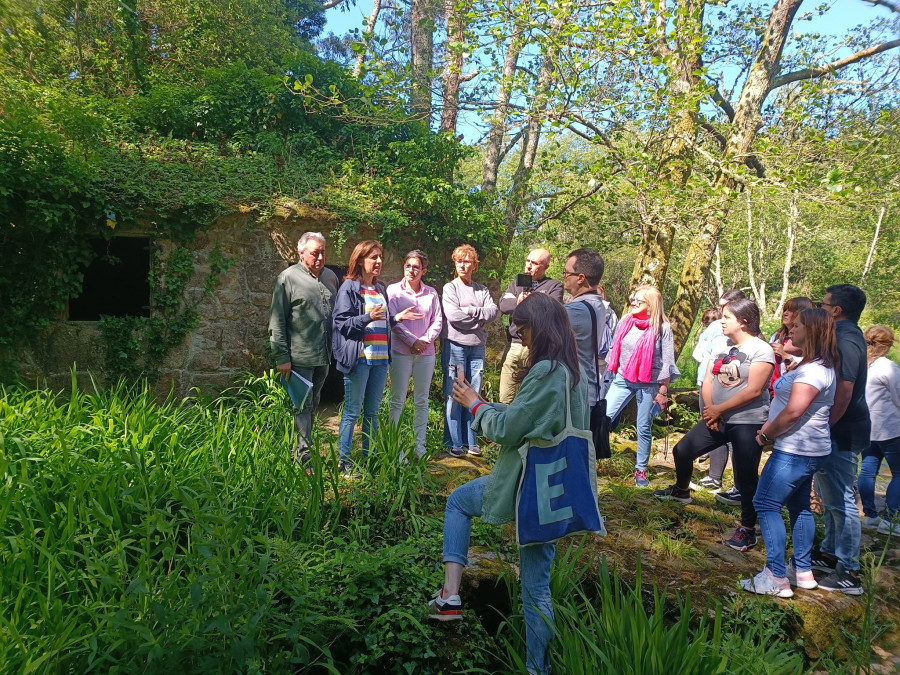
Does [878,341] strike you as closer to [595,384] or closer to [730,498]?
[730,498]

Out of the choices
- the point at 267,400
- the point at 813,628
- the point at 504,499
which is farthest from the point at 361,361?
the point at 813,628

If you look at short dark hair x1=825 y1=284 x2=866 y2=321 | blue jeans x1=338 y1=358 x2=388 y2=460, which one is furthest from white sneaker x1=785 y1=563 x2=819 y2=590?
blue jeans x1=338 y1=358 x2=388 y2=460

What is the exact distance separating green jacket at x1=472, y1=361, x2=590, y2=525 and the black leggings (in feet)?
6.92

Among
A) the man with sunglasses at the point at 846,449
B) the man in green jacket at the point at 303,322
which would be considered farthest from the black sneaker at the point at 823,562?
the man in green jacket at the point at 303,322

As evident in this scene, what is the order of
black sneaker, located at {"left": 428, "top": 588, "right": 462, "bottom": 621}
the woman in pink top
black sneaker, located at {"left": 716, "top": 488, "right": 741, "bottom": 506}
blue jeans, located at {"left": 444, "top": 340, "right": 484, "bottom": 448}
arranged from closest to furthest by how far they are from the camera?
black sneaker, located at {"left": 428, "top": 588, "right": 462, "bottom": 621} < black sneaker, located at {"left": 716, "top": 488, "right": 741, "bottom": 506} < the woman in pink top < blue jeans, located at {"left": 444, "top": 340, "right": 484, "bottom": 448}

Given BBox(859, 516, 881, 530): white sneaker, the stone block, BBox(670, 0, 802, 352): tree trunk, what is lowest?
BBox(859, 516, 881, 530): white sneaker

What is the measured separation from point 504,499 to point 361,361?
246 centimetres

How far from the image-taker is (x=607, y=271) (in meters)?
21.2

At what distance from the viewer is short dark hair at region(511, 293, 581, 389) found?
8.79ft

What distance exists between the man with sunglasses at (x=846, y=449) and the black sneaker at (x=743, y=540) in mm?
402

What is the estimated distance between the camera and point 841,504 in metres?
3.93

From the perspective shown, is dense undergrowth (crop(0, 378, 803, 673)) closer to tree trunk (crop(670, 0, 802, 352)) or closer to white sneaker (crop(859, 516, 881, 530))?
white sneaker (crop(859, 516, 881, 530))

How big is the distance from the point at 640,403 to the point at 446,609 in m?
3.15

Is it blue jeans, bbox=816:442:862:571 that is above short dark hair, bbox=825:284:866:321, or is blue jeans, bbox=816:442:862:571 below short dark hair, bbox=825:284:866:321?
below
